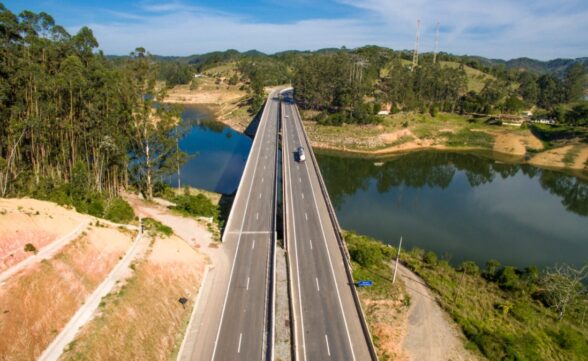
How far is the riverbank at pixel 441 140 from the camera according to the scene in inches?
4050

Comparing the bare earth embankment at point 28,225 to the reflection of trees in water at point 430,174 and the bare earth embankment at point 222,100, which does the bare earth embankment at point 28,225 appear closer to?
the reflection of trees in water at point 430,174

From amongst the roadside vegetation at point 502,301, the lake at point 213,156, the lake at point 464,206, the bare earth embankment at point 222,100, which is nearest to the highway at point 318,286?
the roadside vegetation at point 502,301

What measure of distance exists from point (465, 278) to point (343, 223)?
2118 centimetres

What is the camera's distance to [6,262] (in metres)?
25.5

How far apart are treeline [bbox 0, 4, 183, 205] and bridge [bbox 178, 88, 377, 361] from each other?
52.4 ft

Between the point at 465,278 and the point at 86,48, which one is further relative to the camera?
the point at 86,48

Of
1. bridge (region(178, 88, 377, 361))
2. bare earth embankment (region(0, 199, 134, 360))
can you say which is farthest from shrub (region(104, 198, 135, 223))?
bridge (region(178, 88, 377, 361))

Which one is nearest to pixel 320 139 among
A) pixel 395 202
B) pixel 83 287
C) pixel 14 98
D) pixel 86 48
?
pixel 395 202

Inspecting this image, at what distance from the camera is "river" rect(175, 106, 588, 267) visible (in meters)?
53.3

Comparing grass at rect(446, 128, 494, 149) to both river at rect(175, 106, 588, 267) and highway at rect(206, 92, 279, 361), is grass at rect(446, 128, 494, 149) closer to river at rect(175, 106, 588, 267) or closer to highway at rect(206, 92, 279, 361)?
river at rect(175, 106, 588, 267)

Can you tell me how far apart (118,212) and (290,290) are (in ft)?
69.9

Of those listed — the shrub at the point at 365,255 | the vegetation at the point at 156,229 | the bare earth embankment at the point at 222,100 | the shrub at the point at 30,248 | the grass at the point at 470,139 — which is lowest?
the shrub at the point at 365,255

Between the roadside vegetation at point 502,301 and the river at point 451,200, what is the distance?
22.4 feet

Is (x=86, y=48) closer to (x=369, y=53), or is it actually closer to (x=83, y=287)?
(x=83, y=287)
